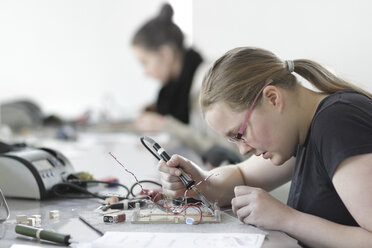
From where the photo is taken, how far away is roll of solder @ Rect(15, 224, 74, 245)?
2.89 feet

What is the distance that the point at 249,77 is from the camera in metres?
1.03

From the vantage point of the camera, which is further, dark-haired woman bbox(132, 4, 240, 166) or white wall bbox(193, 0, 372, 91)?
dark-haired woman bbox(132, 4, 240, 166)

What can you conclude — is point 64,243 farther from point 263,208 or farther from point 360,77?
point 360,77

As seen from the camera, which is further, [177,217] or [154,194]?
[154,194]

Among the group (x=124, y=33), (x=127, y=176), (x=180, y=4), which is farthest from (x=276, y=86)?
(x=124, y=33)

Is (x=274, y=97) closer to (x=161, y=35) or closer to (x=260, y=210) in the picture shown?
(x=260, y=210)

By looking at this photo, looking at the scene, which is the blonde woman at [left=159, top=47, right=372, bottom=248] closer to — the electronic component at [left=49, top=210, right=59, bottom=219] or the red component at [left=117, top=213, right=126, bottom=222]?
the red component at [left=117, top=213, right=126, bottom=222]

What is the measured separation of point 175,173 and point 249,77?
31 centimetres

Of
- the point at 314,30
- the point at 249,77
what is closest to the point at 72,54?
the point at 314,30

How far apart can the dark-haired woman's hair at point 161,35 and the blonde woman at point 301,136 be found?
265 cm

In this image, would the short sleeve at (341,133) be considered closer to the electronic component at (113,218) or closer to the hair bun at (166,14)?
the electronic component at (113,218)

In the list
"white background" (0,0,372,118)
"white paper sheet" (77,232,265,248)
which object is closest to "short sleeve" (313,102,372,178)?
"white paper sheet" (77,232,265,248)

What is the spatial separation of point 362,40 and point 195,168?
2.67ft

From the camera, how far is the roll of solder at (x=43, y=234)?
0.88 metres
